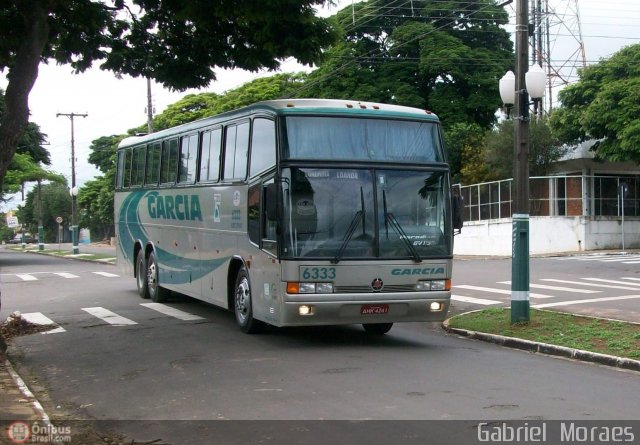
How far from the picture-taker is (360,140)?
10.8 meters

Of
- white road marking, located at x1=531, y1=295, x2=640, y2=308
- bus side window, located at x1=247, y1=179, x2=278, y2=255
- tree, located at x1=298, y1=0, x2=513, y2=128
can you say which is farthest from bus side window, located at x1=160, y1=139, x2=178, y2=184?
tree, located at x1=298, y1=0, x2=513, y2=128

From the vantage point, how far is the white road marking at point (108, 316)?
13.9 meters

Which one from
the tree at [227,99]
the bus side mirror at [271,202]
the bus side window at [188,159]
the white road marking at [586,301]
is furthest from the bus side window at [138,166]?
the tree at [227,99]

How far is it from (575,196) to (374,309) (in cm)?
2879

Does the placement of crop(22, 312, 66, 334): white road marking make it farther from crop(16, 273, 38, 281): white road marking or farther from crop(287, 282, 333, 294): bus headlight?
crop(16, 273, 38, 281): white road marking

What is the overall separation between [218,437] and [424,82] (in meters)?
43.3

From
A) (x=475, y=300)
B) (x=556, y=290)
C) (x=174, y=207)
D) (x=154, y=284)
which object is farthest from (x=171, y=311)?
(x=556, y=290)

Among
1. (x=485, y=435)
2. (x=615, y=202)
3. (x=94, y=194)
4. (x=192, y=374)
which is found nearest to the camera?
(x=485, y=435)

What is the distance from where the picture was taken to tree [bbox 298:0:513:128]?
4588 centimetres

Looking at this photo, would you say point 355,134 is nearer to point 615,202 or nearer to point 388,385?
point 388,385

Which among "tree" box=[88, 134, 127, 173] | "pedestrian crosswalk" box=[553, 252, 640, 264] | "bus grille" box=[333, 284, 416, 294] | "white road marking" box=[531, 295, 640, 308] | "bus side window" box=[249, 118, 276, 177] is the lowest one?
"white road marking" box=[531, 295, 640, 308]

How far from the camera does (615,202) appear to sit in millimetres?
37062

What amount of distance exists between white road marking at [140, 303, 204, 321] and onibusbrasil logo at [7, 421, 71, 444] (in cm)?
743

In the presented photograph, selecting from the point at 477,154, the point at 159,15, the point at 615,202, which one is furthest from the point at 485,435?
the point at 477,154
